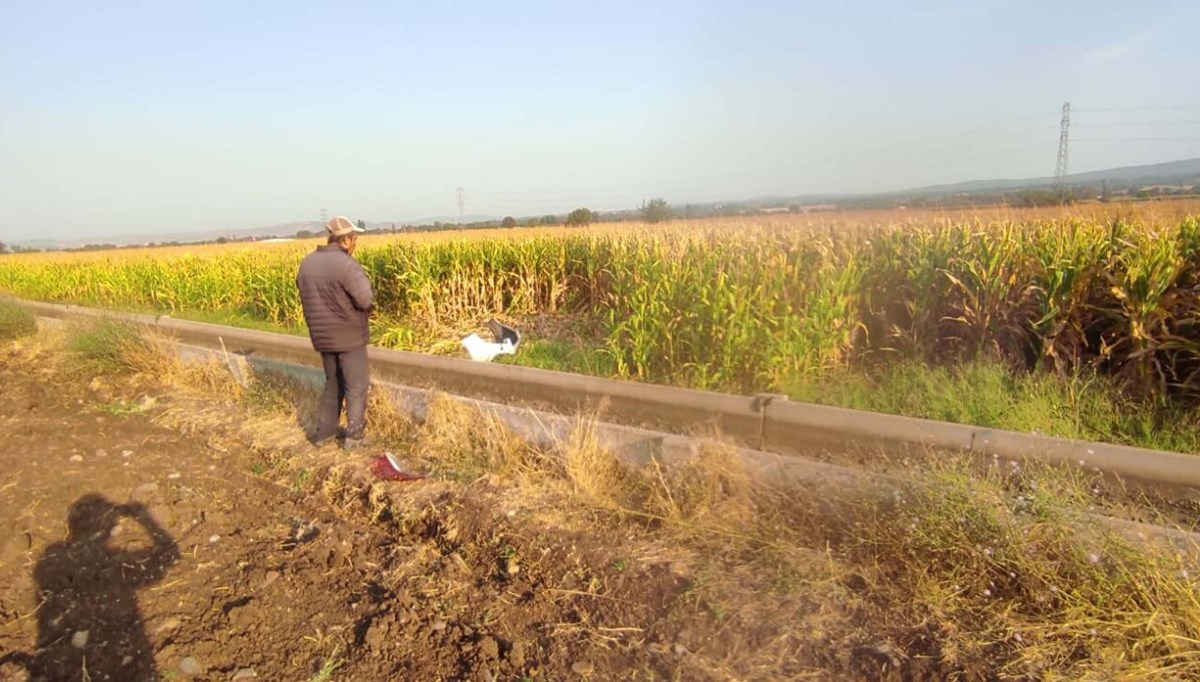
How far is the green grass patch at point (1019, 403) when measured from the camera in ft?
14.7

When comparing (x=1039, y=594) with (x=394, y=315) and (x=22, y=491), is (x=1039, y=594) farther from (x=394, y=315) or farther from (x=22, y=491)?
(x=394, y=315)

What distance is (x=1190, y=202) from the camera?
5805 mm

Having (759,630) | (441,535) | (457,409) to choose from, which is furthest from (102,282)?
(759,630)

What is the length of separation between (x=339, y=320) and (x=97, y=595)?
2574 mm

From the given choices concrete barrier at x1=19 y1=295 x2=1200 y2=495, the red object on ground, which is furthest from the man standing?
concrete barrier at x1=19 y1=295 x2=1200 y2=495

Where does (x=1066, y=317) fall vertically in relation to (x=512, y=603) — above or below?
above

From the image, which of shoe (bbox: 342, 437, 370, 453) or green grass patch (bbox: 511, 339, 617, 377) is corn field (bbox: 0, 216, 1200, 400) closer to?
green grass patch (bbox: 511, 339, 617, 377)

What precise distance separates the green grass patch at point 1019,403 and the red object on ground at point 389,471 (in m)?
3.09

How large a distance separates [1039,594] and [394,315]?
948cm

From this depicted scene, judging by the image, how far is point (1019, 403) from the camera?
4734 mm

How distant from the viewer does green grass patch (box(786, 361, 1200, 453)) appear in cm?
449

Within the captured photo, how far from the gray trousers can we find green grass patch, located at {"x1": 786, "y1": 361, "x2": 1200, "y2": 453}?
361 centimetres

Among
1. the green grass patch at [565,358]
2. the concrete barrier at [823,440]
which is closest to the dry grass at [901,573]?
the concrete barrier at [823,440]

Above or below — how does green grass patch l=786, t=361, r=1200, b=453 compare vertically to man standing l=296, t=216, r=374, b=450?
below
